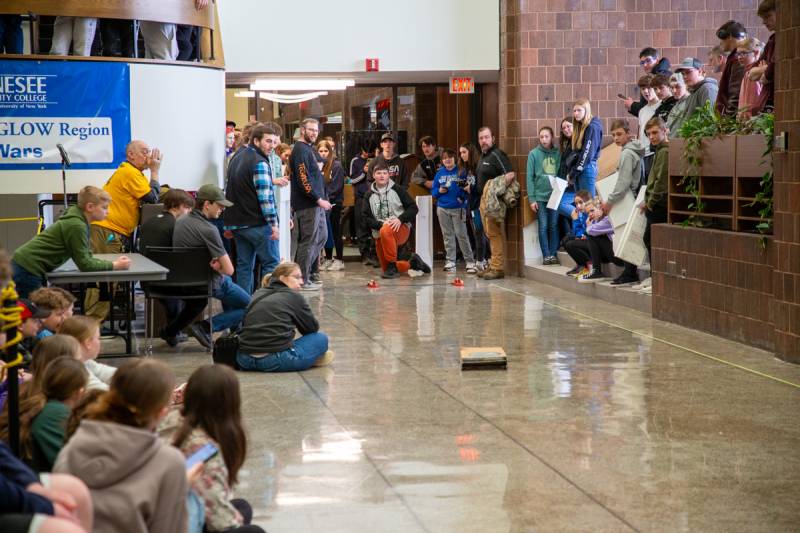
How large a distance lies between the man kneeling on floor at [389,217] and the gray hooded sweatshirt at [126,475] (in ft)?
43.2

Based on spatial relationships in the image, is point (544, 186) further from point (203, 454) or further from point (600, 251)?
point (203, 454)

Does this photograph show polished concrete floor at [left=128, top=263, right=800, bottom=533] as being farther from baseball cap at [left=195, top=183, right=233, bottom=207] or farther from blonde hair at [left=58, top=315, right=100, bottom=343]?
baseball cap at [left=195, top=183, right=233, bottom=207]

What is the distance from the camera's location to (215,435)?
426 centimetres

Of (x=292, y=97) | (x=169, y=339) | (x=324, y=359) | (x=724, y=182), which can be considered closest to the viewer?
(x=324, y=359)

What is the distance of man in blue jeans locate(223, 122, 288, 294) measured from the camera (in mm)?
12797

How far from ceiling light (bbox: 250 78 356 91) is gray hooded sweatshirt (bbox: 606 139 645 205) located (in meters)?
6.07

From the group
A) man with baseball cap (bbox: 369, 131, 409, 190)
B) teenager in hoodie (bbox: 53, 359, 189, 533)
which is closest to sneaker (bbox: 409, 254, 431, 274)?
man with baseball cap (bbox: 369, 131, 409, 190)

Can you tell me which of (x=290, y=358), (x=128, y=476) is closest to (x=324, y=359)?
(x=290, y=358)

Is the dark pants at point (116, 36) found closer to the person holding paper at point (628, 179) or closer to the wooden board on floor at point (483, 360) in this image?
the wooden board on floor at point (483, 360)

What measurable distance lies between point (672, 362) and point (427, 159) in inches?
A: 384

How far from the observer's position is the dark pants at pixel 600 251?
14.2 m

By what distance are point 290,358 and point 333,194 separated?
372 inches

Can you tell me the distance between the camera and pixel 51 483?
3.55 meters

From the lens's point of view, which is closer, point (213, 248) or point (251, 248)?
point (213, 248)
